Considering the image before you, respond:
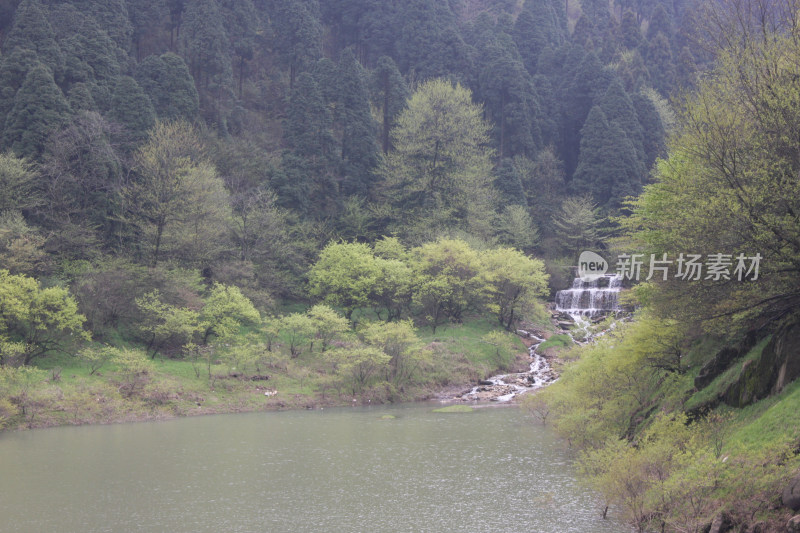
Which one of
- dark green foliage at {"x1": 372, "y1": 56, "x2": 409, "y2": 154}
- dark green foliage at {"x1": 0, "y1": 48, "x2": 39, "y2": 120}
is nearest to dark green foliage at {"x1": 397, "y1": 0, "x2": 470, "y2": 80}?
dark green foliage at {"x1": 372, "y1": 56, "x2": 409, "y2": 154}

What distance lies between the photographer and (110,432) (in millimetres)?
33312

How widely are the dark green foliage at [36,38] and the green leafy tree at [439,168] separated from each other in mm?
30169

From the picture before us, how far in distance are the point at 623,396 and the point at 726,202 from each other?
915cm

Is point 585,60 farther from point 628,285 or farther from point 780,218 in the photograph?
point 780,218

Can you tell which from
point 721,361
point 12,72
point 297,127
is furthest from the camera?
point 297,127

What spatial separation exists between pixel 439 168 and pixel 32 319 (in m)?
39.8

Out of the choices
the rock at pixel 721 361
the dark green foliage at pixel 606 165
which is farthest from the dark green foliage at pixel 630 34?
the rock at pixel 721 361

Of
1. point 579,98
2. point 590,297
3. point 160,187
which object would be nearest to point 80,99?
point 160,187

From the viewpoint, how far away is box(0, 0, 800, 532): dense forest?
1862 centimetres

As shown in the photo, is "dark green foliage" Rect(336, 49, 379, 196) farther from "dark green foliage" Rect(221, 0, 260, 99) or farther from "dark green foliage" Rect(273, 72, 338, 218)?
"dark green foliage" Rect(221, 0, 260, 99)

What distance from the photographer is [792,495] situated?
44.0ft

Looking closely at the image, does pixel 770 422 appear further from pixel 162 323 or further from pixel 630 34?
pixel 630 34

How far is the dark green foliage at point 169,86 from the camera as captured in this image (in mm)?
60094

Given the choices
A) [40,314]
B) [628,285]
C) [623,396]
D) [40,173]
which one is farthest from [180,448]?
[628,285]
